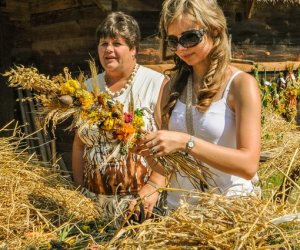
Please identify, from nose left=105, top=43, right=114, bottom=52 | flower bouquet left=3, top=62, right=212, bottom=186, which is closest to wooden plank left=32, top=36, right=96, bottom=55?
nose left=105, top=43, right=114, bottom=52

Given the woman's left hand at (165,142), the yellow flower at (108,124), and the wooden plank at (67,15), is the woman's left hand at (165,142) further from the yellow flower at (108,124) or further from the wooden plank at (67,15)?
the wooden plank at (67,15)

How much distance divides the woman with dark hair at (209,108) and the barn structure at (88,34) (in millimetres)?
2944

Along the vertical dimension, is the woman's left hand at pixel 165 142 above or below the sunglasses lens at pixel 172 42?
below

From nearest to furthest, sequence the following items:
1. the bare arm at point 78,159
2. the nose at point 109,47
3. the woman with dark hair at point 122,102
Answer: the woman with dark hair at point 122,102 → the nose at point 109,47 → the bare arm at point 78,159

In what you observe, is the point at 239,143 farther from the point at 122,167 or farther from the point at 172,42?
the point at 122,167

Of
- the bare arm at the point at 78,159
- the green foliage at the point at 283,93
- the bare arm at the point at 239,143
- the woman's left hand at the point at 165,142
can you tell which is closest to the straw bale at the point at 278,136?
the green foliage at the point at 283,93

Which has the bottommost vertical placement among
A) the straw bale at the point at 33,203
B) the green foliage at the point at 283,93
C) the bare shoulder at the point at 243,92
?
the green foliage at the point at 283,93

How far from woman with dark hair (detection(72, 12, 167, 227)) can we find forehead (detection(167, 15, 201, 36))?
698 mm

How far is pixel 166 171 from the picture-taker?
2361 millimetres

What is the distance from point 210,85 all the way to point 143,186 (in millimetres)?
927

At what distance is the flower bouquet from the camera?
2.27 meters

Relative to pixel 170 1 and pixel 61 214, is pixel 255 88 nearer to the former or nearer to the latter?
pixel 170 1

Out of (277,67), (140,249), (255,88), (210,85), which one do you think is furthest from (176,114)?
(277,67)

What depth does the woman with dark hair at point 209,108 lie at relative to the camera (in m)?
2.16
